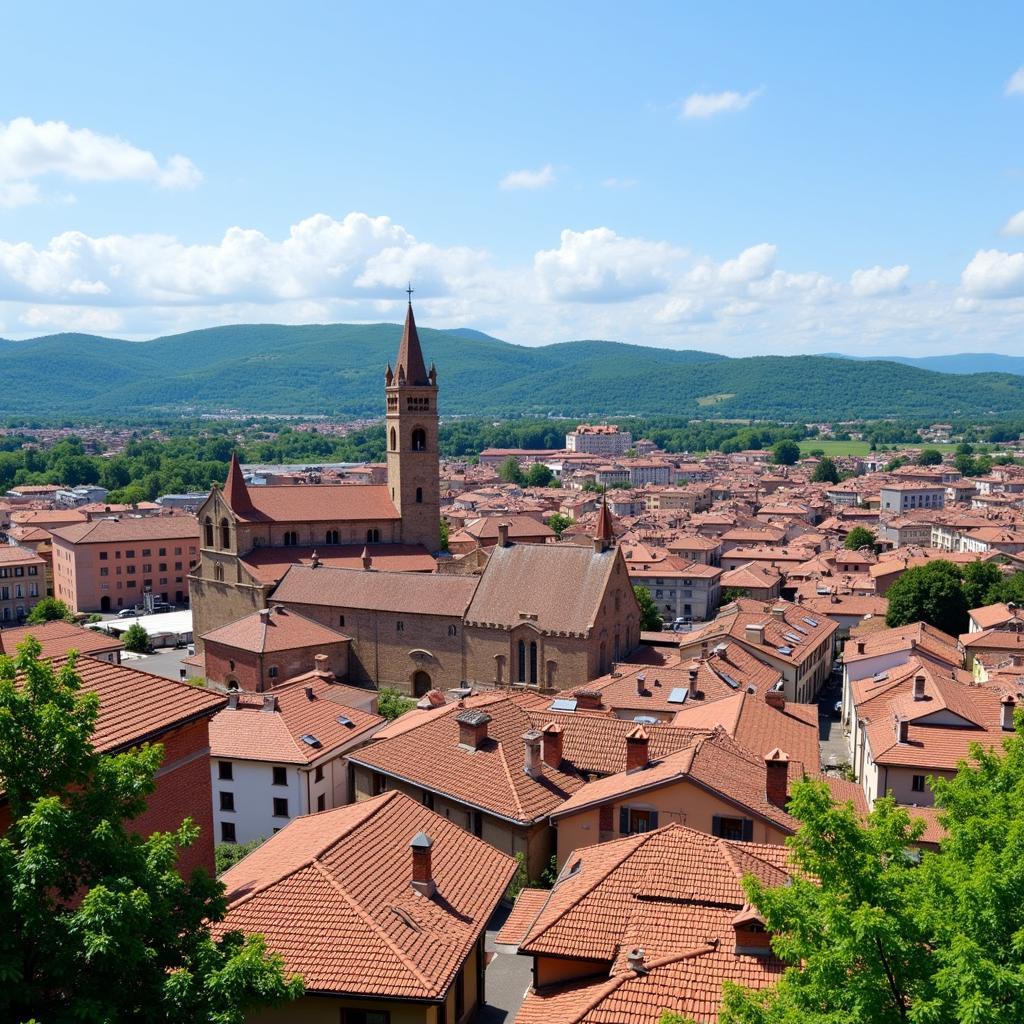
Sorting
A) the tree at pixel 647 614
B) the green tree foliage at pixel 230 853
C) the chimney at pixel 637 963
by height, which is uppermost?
the chimney at pixel 637 963

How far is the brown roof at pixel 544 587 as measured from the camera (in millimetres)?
61438

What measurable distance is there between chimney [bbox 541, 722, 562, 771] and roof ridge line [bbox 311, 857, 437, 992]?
1431 cm

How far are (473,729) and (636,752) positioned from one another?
6.42 meters

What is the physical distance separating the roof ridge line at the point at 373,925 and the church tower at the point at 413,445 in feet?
197

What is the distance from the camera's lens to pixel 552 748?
35.5 metres

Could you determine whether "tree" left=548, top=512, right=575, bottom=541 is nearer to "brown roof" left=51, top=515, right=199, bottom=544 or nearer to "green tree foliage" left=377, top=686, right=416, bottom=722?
"brown roof" left=51, top=515, right=199, bottom=544

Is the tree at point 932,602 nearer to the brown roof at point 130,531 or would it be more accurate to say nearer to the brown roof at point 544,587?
the brown roof at point 544,587

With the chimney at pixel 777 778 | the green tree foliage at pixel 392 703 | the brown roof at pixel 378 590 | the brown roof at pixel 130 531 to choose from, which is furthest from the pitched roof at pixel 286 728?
the brown roof at pixel 130 531

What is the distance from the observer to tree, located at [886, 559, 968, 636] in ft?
271

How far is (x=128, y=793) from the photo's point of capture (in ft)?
47.9

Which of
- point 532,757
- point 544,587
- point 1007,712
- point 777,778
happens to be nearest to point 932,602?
point 544,587

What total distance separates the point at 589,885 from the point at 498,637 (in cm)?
4038

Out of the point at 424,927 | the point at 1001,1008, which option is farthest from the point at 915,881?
the point at 424,927

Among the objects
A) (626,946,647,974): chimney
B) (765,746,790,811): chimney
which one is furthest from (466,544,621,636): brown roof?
(626,946,647,974): chimney
